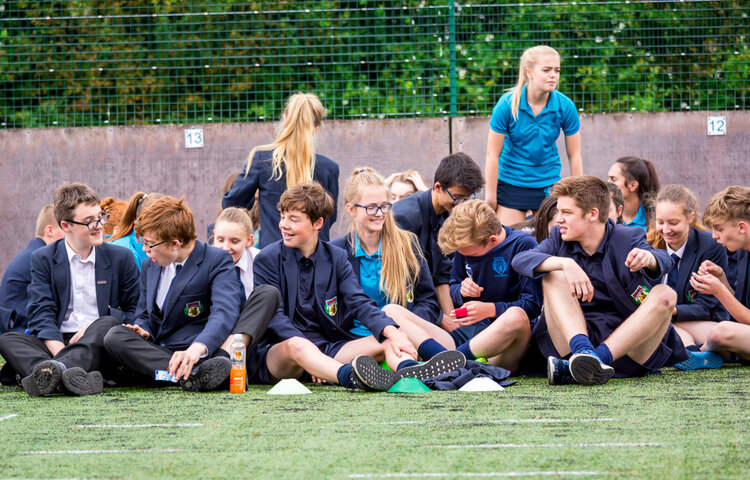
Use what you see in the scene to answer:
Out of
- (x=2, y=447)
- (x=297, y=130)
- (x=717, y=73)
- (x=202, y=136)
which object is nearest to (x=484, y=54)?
(x=717, y=73)

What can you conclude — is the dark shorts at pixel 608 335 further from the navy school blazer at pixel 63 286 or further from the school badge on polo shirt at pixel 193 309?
the navy school blazer at pixel 63 286

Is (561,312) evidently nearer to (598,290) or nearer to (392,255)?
(598,290)

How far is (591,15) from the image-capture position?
8.93m

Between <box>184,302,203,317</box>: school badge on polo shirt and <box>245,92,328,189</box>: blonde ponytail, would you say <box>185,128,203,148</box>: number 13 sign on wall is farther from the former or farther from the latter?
<box>184,302,203,317</box>: school badge on polo shirt

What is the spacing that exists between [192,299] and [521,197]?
9.55 ft

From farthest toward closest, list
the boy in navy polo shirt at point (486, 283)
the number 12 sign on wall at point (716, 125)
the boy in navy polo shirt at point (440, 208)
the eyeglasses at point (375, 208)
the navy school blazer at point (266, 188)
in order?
1. the number 12 sign on wall at point (716, 125)
2. the navy school blazer at point (266, 188)
3. the boy in navy polo shirt at point (440, 208)
4. the eyeglasses at point (375, 208)
5. the boy in navy polo shirt at point (486, 283)

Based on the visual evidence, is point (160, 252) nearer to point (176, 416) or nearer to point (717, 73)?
point (176, 416)

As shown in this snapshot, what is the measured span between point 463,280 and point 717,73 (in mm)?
4674

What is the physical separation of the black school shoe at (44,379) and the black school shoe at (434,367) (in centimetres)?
156

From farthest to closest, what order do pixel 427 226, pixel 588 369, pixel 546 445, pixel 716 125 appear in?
pixel 716 125 < pixel 427 226 < pixel 588 369 < pixel 546 445

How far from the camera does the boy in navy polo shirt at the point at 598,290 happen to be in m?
4.30

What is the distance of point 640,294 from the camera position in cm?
449

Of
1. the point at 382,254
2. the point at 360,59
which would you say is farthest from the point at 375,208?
the point at 360,59

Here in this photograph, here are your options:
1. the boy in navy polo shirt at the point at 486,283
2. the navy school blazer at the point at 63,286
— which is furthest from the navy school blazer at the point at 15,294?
the boy in navy polo shirt at the point at 486,283
